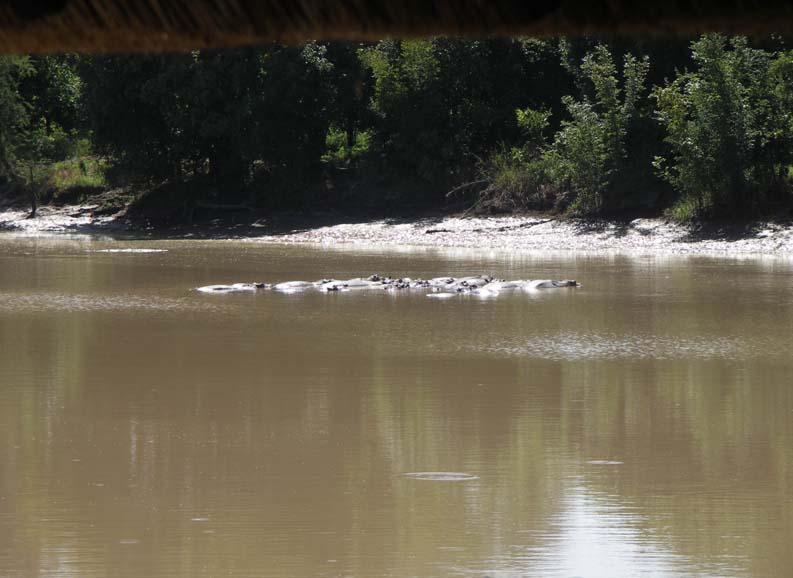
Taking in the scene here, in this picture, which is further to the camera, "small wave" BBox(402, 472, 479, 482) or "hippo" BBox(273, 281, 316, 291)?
"hippo" BBox(273, 281, 316, 291)

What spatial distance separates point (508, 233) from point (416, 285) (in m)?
7.33

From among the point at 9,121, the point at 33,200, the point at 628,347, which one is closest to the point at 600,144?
the point at 628,347

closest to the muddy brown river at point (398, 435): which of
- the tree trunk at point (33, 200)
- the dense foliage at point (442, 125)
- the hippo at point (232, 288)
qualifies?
the hippo at point (232, 288)

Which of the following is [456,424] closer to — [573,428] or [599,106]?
[573,428]

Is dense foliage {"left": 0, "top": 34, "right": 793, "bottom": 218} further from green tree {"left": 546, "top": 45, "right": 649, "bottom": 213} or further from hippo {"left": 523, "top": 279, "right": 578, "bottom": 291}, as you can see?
hippo {"left": 523, "top": 279, "right": 578, "bottom": 291}

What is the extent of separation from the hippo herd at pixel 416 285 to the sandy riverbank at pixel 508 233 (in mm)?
5413

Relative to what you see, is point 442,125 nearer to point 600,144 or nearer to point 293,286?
point 600,144

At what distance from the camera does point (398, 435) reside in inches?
333

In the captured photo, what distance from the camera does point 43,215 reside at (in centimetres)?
3200

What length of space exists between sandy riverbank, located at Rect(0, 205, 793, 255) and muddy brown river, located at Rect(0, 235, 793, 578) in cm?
540

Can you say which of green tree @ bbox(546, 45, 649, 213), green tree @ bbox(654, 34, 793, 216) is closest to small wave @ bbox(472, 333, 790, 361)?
green tree @ bbox(654, 34, 793, 216)

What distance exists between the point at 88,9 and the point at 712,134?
20839 millimetres

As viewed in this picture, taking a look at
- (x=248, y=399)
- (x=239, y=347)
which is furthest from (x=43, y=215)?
(x=248, y=399)

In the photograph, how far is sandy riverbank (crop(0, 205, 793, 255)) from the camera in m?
21.4
